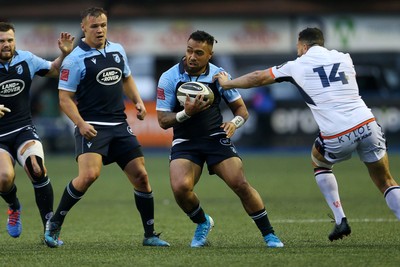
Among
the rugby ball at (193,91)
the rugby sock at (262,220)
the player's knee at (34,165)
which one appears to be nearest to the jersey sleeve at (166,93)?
the rugby ball at (193,91)

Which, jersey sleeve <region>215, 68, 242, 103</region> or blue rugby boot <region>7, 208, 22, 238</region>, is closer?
jersey sleeve <region>215, 68, 242, 103</region>

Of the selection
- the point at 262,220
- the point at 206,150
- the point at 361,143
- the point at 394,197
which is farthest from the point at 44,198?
A: the point at 394,197

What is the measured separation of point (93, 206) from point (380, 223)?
4.84m

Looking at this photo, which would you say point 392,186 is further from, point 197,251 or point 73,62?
point 73,62

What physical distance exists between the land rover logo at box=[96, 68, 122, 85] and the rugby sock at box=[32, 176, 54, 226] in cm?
135

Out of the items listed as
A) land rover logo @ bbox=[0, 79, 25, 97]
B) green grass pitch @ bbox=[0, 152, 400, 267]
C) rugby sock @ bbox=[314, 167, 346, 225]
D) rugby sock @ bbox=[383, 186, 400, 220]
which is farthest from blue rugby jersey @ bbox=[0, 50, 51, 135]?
rugby sock @ bbox=[383, 186, 400, 220]

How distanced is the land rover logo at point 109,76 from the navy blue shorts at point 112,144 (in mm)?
447

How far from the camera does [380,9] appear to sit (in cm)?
2958

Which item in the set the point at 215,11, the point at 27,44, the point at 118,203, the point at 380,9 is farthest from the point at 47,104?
the point at 118,203

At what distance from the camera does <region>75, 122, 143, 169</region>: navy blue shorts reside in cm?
966

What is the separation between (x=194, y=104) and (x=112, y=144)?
3.74 ft

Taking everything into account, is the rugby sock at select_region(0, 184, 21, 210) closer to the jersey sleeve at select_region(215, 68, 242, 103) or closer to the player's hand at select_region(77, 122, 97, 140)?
the player's hand at select_region(77, 122, 97, 140)

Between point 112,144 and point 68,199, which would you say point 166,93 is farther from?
point 68,199

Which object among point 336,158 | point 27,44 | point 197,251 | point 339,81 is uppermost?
point 339,81
